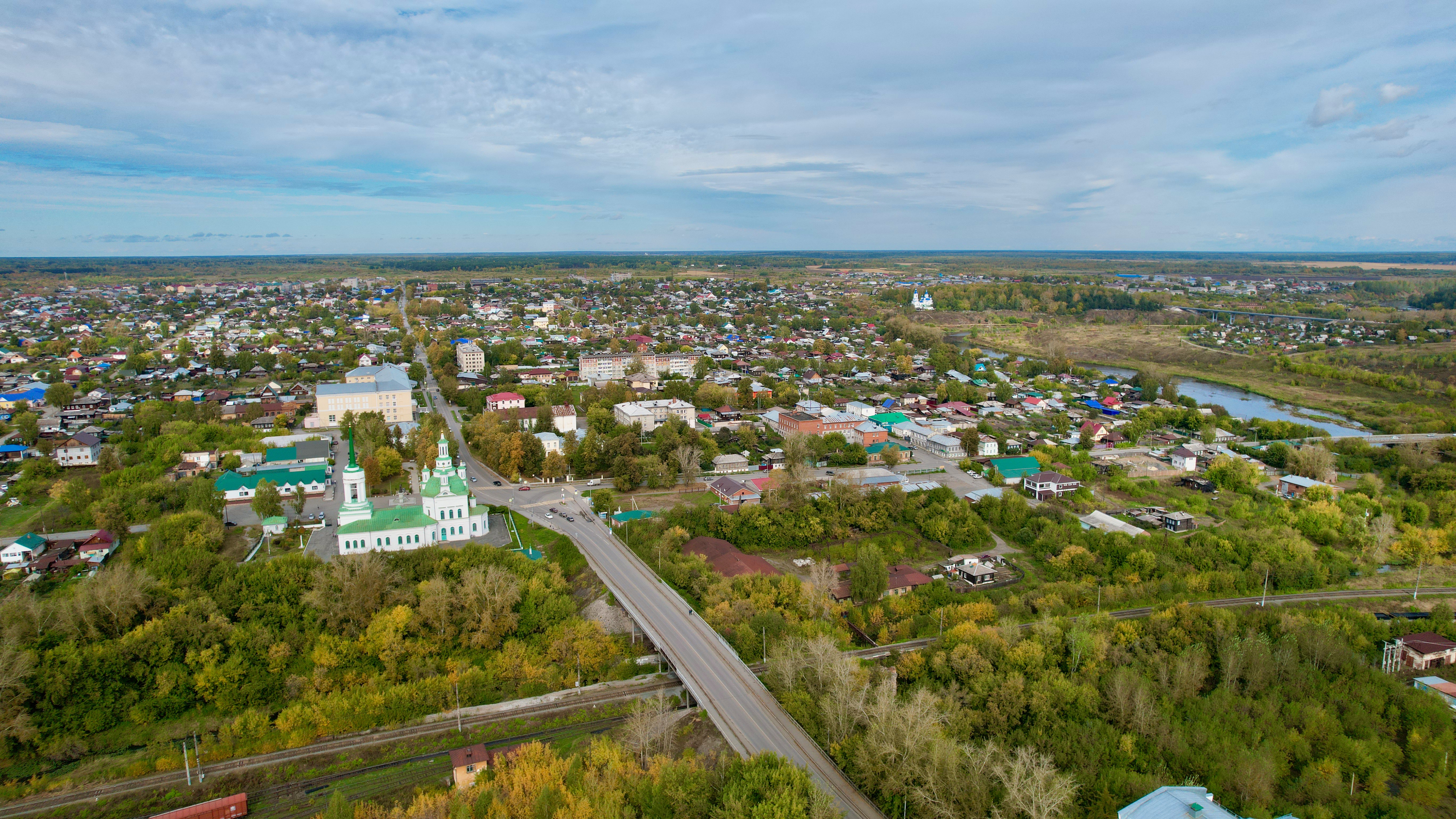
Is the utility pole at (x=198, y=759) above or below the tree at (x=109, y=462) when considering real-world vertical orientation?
below

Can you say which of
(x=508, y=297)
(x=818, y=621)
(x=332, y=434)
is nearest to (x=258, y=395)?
(x=332, y=434)

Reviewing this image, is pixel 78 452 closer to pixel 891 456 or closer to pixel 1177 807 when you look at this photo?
pixel 891 456

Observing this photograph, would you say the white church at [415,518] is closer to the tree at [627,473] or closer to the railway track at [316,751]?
the tree at [627,473]

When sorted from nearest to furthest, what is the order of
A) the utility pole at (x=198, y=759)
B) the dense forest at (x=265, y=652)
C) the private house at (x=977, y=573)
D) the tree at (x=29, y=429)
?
the utility pole at (x=198, y=759)
the dense forest at (x=265, y=652)
the private house at (x=977, y=573)
the tree at (x=29, y=429)

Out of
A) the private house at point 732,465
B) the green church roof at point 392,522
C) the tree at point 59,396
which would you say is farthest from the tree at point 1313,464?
the tree at point 59,396

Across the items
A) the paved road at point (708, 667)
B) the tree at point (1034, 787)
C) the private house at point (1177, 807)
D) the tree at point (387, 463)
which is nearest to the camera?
the tree at point (1034, 787)

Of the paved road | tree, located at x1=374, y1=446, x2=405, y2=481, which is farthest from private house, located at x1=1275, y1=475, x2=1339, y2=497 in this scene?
tree, located at x1=374, y1=446, x2=405, y2=481

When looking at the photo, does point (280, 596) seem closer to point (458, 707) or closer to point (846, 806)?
point (458, 707)
